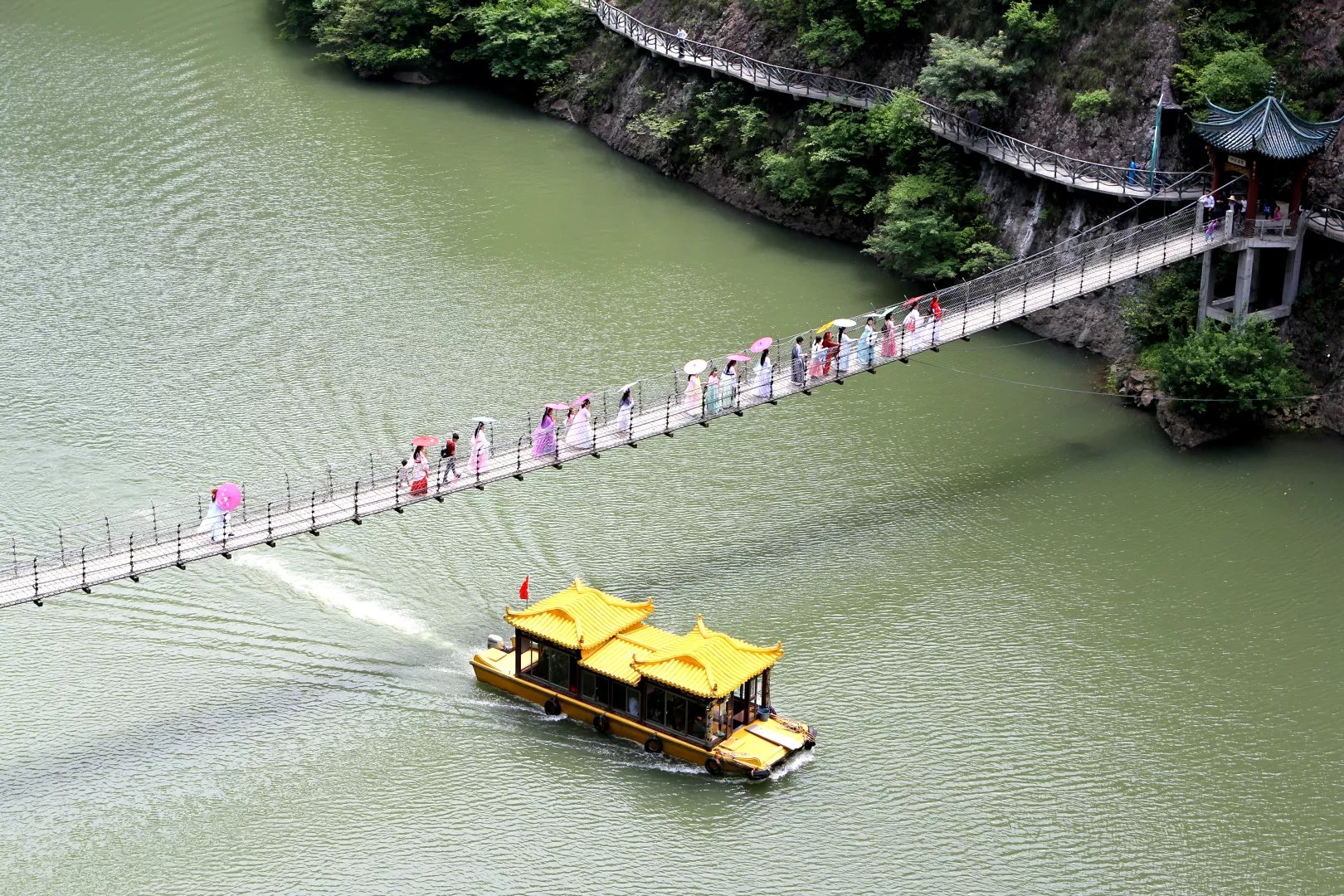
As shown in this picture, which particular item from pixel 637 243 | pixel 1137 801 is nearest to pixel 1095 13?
pixel 637 243

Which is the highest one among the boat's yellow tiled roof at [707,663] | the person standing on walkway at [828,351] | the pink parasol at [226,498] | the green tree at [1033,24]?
the green tree at [1033,24]

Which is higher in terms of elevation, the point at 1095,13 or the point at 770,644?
the point at 1095,13

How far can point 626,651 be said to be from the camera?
40.1 metres

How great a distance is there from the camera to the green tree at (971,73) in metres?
57.0

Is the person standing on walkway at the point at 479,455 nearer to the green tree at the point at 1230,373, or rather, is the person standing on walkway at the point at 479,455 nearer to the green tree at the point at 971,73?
the green tree at the point at 1230,373

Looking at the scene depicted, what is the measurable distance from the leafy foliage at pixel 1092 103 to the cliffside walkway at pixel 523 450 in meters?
3.45

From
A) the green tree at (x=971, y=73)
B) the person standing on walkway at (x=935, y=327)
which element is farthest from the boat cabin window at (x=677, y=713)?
the green tree at (x=971, y=73)

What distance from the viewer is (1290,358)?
52062 millimetres

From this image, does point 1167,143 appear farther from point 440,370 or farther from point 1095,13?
point 440,370

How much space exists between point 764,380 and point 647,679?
32.4 ft

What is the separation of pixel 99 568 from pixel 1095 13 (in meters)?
31.6

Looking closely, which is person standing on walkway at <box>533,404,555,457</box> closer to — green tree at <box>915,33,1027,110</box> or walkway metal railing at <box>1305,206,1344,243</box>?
green tree at <box>915,33,1027,110</box>

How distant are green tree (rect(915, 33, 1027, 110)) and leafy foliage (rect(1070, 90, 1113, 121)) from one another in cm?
218

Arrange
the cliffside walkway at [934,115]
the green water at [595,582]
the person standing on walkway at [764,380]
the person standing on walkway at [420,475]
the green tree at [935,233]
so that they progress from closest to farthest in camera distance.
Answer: the green water at [595,582] < the person standing on walkway at [420,475] < the person standing on walkway at [764,380] < the cliffside walkway at [934,115] < the green tree at [935,233]
